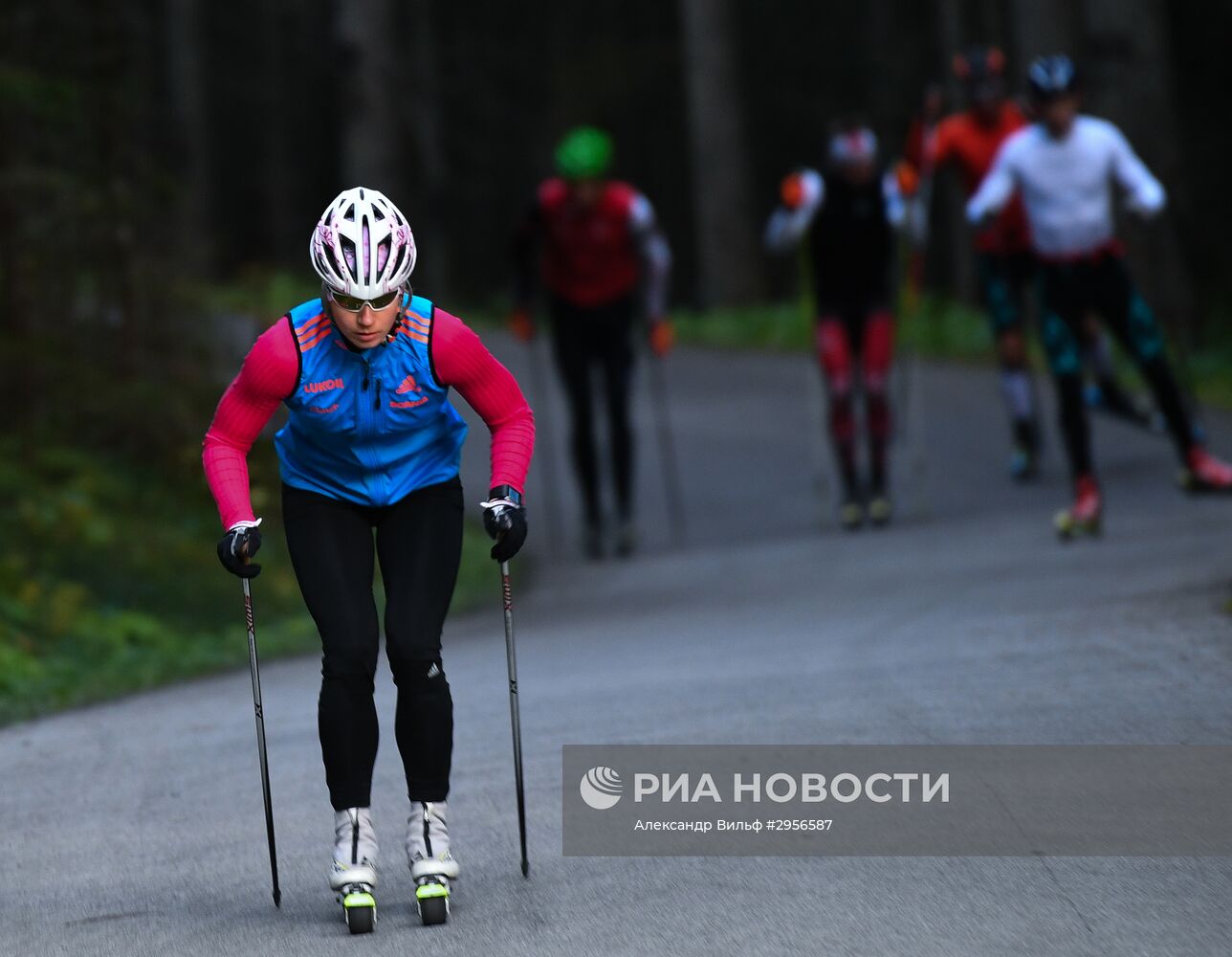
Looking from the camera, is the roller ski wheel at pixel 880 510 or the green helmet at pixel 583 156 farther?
the roller ski wheel at pixel 880 510

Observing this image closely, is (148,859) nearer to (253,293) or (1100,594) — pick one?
(1100,594)

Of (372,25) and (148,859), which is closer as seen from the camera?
(148,859)

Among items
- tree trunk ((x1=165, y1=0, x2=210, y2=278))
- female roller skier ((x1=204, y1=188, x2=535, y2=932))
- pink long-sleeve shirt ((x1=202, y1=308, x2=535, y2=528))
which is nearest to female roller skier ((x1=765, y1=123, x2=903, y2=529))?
pink long-sleeve shirt ((x1=202, y1=308, x2=535, y2=528))

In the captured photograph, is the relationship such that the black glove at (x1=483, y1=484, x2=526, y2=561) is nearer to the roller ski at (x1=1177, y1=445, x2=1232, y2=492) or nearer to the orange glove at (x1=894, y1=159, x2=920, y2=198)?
the roller ski at (x1=1177, y1=445, x2=1232, y2=492)

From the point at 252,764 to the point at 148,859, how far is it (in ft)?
4.57

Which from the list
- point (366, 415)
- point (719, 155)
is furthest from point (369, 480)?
point (719, 155)

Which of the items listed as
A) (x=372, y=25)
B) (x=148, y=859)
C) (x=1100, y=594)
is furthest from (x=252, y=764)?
(x=372, y=25)

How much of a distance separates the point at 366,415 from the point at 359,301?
0.32m

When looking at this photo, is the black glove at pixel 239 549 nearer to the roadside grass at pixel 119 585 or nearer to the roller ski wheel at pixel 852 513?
the roadside grass at pixel 119 585

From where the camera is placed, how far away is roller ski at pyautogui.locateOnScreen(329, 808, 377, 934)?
530 centimetres

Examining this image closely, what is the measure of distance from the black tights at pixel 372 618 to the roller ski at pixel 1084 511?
679cm

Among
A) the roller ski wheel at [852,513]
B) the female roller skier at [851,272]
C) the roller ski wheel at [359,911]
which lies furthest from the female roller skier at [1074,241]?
the roller ski wheel at [359,911]

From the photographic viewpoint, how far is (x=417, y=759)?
564 centimetres

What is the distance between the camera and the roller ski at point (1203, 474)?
41.1 ft
